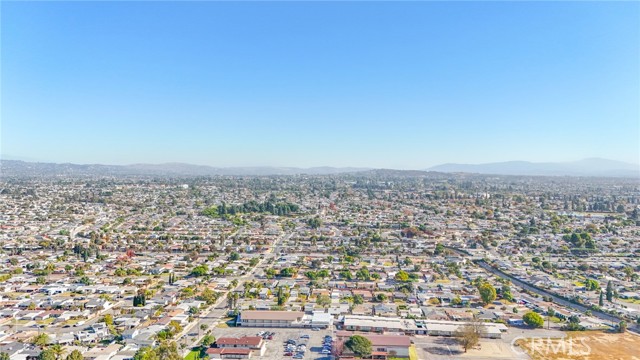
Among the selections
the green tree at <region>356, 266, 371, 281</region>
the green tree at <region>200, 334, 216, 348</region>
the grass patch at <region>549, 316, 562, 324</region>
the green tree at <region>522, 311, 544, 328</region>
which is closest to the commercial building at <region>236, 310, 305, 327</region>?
the green tree at <region>200, 334, 216, 348</region>

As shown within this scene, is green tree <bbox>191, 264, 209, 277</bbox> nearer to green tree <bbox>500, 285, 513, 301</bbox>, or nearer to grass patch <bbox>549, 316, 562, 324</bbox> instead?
green tree <bbox>500, 285, 513, 301</bbox>

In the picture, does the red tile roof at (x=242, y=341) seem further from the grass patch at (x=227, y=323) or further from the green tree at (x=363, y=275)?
the green tree at (x=363, y=275)

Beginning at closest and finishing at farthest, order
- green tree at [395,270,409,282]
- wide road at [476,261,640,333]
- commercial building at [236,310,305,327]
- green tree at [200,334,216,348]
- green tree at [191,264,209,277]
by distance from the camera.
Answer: green tree at [200,334,216,348] → commercial building at [236,310,305,327] → wide road at [476,261,640,333] → green tree at [395,270,409,282] → green tree at [191,264,209,277]

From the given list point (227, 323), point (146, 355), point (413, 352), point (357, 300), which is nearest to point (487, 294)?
point (357, 300)

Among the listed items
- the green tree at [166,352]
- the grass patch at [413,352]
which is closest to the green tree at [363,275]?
the grass patch at [413,352]

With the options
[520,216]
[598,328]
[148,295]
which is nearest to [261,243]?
[148,295]

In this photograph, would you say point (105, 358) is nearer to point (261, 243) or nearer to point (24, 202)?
point (261, 243)
